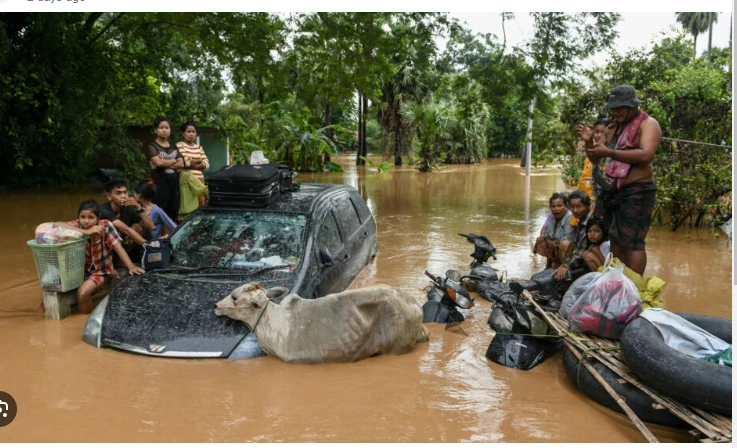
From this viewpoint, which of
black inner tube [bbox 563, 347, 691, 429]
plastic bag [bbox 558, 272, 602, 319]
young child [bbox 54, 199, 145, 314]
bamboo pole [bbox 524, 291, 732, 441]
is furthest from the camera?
young child [bbox 54, 199, 145, 314]

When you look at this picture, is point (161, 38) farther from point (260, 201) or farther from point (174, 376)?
point (174, 376)

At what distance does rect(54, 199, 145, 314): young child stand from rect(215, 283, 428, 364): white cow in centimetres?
168

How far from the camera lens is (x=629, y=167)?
5641mm

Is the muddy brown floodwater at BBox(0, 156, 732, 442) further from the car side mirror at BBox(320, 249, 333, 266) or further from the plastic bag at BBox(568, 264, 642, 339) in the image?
the car side mirror at BBox(320, 249, 333, 266)

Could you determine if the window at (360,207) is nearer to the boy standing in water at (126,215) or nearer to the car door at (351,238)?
the car door at (351,238)

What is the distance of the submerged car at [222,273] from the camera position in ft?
15.4

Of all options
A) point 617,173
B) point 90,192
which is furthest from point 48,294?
point 90,192

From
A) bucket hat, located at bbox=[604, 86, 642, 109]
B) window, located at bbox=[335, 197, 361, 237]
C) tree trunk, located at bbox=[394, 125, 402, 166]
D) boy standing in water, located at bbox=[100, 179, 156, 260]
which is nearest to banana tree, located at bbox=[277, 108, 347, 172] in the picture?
tree trunk, located at bbox=[394, 125, 402, 166]

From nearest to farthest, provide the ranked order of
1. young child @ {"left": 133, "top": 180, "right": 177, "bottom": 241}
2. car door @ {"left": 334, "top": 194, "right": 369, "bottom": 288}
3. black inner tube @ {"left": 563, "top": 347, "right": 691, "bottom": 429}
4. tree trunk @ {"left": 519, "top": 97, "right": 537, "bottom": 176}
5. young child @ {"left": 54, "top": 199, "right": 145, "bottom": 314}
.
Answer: black inner tube @ {"left": 563, "top": 347, "right": 691, "bottom": 429}, young child @ {"left": 54, "top": 199, "right": 145, "bottom": 314}, car door @ {"left": 334, "top": 194, "right": 369, "bottom": 288}, young child @ {"left": 133, "top": 180, "right": 177, "bottom": 241}, tree trunk @ {"left": 519, "top": 97, "right": 537, "bottom": 176}

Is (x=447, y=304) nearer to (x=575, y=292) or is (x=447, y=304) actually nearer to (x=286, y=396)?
(x=575, y=292)

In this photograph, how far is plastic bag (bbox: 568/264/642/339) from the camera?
4.61m

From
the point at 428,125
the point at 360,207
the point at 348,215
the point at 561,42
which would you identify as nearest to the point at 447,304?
the point at 348,215

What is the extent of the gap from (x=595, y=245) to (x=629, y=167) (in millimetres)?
945

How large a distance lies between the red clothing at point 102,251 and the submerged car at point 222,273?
734mm
